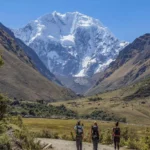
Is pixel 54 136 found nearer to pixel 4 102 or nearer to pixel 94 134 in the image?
pixel 94 134

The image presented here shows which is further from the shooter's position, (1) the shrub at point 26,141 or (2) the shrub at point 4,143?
(1) the shrub at point 26,141

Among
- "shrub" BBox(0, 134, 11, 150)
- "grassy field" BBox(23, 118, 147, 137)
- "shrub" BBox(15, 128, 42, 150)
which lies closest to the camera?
"shrub" BBox(0, 134, 11, 150)

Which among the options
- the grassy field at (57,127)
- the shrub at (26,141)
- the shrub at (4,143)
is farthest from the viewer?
the grassy field at (57,127)

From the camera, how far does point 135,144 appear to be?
52875mm

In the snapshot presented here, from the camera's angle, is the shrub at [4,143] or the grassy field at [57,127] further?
the grassy field at [57,127]

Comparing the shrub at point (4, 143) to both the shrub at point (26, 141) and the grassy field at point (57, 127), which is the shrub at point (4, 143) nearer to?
the shrub at point (26, 141)

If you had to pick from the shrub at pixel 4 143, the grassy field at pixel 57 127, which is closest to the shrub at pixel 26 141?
the shrub at pixel 4 143

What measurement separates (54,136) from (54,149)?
17.8 meters

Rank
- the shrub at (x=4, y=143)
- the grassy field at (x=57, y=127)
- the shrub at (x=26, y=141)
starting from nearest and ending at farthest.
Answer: the shrub at (x=4, y=143), the shrub at (x=26, y=141), the grassy field at (x=57, y=127)

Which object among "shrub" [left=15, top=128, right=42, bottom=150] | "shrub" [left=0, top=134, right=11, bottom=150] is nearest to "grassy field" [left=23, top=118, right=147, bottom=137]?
"shrub" [left=15, top=128, right=42, bottom=150]

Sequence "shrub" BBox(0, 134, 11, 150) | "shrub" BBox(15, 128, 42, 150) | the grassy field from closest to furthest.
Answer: "shrub" BBox(0, 134, 11, 150)
"shrub" BBox(15, 128, 42, 150)
the grassy field

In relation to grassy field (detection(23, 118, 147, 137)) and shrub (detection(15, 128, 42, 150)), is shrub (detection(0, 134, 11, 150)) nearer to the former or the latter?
shrub (detection(15, 128, 42, 150))

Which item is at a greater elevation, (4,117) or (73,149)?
(4,117)

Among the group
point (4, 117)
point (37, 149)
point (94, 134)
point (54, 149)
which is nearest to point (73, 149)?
point (54, 149)
